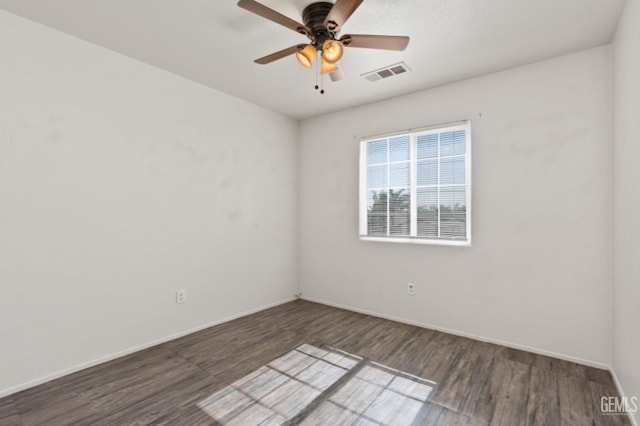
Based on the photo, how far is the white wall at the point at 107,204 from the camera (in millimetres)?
2195

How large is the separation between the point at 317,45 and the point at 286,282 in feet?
10.6

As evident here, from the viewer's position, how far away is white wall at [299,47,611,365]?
2.53m

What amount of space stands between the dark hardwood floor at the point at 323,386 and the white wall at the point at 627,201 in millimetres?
379

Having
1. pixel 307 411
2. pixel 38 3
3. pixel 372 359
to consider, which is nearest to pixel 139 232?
pixel 38 3

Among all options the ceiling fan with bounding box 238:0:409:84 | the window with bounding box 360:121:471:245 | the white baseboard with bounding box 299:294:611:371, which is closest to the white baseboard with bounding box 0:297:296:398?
the white baseboard with bounding box 299:294:611:371

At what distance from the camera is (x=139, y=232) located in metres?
2.84

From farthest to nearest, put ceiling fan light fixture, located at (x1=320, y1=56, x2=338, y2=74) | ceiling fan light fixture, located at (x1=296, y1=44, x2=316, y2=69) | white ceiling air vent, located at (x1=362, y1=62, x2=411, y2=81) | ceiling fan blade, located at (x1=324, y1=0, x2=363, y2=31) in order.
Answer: white ceiling air vent, located at (x1=362, y1=62, x2=411, y2=81), ceiling fan light fixture, located at (x1=320, y1=56, x2=338, y2=74), ceiling fan light fixture, located at (x1=296, y1=44, x2=316, y2=69), ceiling fan blade, located at (x1=324, y1=0, x2=363, y2=31)

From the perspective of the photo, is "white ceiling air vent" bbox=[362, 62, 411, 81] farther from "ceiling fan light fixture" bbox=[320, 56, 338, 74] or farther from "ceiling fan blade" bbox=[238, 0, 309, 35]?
"ceiling fan blade" bbox=[238, 0, 309, 35]

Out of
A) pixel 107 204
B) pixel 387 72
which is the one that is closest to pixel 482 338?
pixel 387 72

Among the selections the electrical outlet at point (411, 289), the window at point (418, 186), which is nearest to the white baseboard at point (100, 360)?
the electrical outlet at point (411, 289)

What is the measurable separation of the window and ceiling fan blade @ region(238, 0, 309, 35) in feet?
6.57

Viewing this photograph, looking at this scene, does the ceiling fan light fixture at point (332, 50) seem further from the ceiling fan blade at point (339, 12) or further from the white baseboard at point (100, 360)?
the white baseboard at point (100, 360)

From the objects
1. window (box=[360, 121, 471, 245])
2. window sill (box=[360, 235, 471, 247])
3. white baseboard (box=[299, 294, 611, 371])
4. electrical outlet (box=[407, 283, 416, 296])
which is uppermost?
window (box=[360, 121, 471, 245])

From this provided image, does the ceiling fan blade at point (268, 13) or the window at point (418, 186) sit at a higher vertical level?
the ceiling fan blade at point (268, 13)
